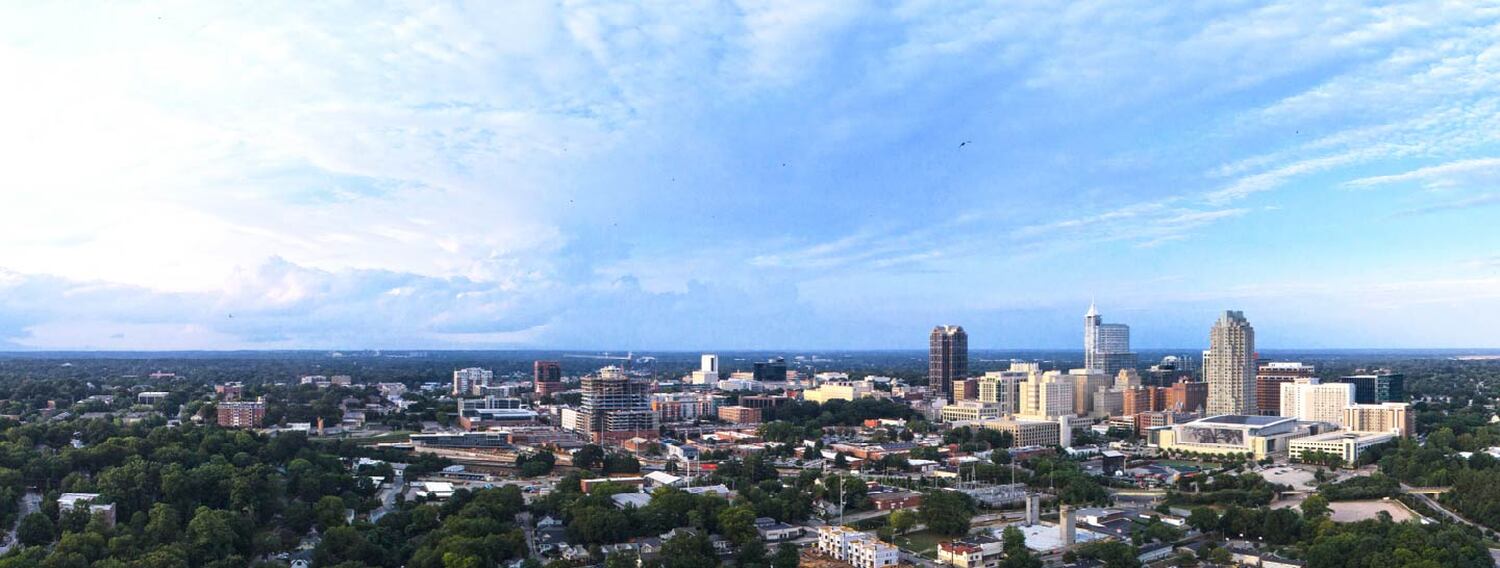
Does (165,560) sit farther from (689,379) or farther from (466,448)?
(689,379)

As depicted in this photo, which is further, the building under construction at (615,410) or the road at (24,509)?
the building under construction at (615,410)

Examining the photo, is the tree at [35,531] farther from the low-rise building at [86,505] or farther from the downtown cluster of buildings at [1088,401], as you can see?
the downtown cluster of buildings at [1088,401]

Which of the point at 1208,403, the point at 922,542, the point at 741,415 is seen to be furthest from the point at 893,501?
the point at 1208,403

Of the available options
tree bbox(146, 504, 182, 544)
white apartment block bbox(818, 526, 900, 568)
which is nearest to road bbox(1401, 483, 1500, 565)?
white apartment block bbox(818, 526, 900, 568)

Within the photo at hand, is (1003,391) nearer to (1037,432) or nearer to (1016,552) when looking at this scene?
(1037,432)

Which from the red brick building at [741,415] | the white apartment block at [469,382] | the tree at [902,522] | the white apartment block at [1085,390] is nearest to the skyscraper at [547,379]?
the white apartment block at [469,382]

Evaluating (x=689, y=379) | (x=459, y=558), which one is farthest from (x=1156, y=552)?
(x=689, y=379)
